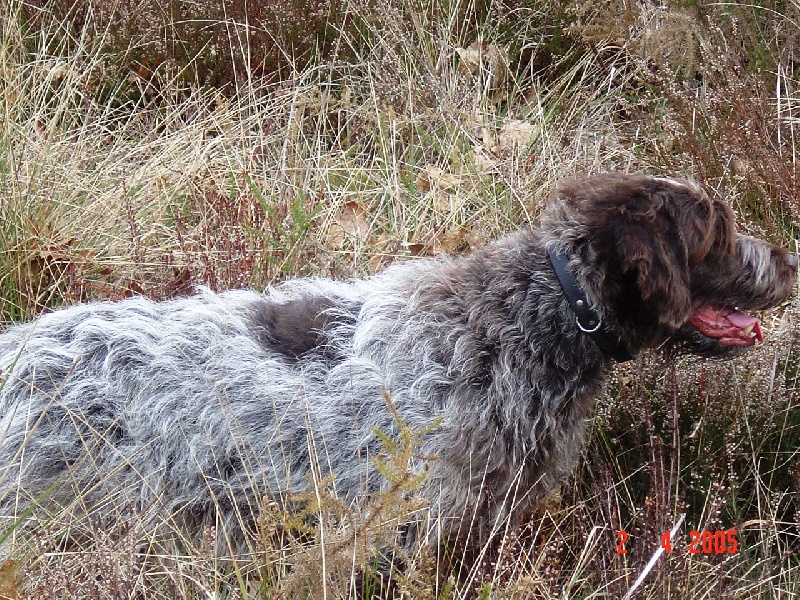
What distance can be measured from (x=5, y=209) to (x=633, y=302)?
3.06 metres

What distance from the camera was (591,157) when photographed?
5754mm

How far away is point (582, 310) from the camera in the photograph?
344 centimetres

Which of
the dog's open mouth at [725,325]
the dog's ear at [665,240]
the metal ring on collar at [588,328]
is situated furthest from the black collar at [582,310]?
the dog's open mouth at [725,325]

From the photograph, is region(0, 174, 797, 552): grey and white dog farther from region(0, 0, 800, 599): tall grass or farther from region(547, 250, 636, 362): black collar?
region(0, 0, 800, 599): tall grass

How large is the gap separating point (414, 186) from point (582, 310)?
250 centimetres

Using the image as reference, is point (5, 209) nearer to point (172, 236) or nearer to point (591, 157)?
point (172, 236)

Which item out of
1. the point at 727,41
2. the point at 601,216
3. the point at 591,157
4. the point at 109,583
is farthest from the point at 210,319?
the point at 727,41

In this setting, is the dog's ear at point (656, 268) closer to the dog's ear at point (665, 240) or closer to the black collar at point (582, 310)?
the dog's ear at point (665, 240)

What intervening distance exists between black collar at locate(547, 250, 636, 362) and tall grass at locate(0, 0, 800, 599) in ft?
1.35

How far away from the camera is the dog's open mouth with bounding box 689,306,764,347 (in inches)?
144

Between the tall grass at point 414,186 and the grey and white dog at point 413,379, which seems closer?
the tall grass at point 414,186
